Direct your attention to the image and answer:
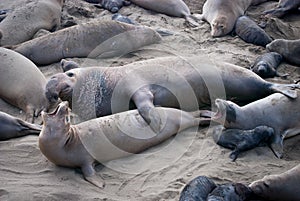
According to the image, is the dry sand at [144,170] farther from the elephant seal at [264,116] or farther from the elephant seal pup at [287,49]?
the elephant seal pup at [287,49]

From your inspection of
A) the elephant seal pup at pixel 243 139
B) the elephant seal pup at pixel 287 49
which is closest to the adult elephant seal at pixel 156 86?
the elephant seal pup at pixel 243 139

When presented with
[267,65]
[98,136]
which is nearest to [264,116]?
[267,65]

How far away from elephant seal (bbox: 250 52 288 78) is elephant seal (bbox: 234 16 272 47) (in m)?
0.51

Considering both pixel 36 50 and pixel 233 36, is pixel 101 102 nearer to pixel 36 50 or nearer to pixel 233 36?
pixel 36 50

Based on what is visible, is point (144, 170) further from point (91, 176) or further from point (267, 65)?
point (267, 65)

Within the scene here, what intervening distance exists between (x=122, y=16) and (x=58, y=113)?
11.1ft

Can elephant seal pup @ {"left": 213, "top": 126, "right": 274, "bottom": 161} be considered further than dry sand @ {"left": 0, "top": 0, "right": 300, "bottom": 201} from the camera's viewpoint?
Yes

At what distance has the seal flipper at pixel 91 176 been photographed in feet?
14.0

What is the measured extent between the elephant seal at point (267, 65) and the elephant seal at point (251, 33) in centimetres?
51

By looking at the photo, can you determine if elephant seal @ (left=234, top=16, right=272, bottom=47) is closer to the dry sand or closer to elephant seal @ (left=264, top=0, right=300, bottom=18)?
elephant seal @ (left=264, top=0, right=300, bottom=18)

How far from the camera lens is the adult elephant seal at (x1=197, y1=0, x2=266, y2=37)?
7223 millimetres

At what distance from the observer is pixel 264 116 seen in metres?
4.91

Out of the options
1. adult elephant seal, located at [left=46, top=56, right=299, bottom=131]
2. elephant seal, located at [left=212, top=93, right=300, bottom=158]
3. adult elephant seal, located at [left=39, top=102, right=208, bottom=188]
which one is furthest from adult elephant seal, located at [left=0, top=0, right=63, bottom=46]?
elephant seal, located at [left=212, top=93, right=300, bottom=158]

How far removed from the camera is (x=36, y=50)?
21.6 feet
